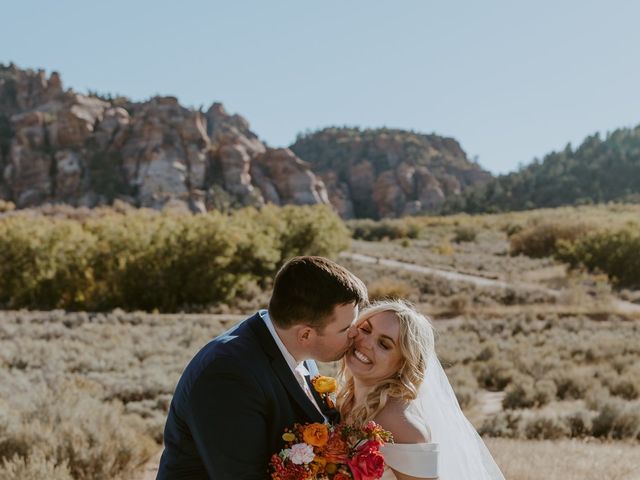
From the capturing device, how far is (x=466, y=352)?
45.6 feet

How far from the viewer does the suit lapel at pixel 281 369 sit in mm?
2629

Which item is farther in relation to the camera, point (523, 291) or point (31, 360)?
point (523, 291)

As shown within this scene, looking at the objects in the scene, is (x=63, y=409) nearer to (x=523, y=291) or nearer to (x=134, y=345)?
(x=134, y=345)

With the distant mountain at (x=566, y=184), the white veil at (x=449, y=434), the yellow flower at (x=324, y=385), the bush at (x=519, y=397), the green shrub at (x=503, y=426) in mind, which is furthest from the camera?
the distant mountain at (x=566, y=184)

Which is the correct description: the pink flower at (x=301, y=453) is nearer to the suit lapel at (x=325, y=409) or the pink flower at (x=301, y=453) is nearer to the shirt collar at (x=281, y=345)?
the shirt collar at (x=281, y=345)

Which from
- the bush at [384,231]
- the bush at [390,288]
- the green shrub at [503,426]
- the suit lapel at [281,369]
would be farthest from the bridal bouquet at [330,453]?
the bush at [384,231]

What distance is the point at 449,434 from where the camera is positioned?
347 cm

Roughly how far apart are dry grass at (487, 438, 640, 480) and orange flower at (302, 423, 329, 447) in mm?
3513

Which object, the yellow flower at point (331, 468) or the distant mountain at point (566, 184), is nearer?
the yellow flower at point (331, 468)

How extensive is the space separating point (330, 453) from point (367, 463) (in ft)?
0.56

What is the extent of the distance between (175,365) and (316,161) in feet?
Result: 402

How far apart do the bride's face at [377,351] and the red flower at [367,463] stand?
1.71 ft

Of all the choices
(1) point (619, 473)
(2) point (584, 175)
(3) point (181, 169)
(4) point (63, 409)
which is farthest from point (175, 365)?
(2) point (584, 175)

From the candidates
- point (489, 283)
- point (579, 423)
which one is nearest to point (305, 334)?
point (579, 423)
